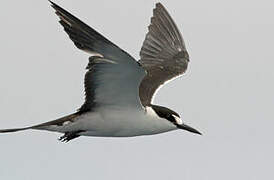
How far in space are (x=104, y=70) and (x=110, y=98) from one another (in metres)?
1.07

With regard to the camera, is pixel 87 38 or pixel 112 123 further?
pixel 112 123

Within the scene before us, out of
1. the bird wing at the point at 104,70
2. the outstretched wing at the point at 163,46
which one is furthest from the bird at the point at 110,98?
the outstretched wing at the point at 163,46

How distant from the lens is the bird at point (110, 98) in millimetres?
11781

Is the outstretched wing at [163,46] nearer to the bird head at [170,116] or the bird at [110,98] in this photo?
the bird at [110,98]

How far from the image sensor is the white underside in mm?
13680

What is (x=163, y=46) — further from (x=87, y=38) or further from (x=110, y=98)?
(x=87, y=38)

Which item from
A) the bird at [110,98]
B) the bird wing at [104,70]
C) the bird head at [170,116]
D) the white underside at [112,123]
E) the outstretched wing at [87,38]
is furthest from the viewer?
the bird head at [170,116]

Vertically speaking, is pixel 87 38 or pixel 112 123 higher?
pixel 87 38

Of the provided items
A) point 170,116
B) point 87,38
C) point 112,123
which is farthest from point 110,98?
point 87,38

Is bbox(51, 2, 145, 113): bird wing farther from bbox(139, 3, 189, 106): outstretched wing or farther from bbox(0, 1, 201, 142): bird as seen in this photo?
bbox(139, 3, 189, 106): outstretched wing

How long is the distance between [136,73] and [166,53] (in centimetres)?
653

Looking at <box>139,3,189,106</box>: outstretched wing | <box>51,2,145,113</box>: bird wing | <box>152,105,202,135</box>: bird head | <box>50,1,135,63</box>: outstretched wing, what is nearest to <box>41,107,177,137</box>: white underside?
<box>51,2,145,113</box>: bird wing

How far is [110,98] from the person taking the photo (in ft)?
44.2

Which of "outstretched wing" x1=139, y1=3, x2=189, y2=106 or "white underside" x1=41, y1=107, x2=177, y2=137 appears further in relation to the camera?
"outstretched wing" x1=139, y1=3, x2=189, y2=106
